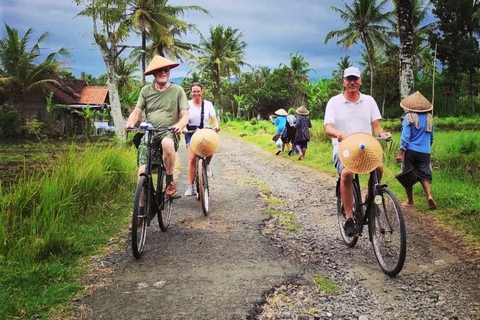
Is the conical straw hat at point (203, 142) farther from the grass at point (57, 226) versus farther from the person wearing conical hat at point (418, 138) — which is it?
the person wearing conical hat at point (418, 138)

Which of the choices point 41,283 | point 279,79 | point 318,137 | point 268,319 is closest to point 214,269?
point 268,319

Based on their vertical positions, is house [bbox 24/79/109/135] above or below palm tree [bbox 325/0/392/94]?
below

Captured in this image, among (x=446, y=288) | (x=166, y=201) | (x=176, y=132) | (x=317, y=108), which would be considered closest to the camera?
(x=446, y=288)

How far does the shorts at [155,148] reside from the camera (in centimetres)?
454

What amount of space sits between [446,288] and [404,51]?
784 cm

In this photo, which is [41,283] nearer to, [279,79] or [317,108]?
[317,108]

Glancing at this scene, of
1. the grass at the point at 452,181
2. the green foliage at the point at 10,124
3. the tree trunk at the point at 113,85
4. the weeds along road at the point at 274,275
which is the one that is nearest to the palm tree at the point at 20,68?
the green foliage at the point at 10,124

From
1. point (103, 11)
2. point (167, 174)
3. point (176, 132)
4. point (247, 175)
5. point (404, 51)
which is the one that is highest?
point (103, 11)

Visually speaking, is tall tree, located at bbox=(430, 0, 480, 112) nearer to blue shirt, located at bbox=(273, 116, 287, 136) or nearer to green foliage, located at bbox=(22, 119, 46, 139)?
blue shirt, located at bbox=(273, 116, 287, 136)

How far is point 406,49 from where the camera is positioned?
32.5 ft

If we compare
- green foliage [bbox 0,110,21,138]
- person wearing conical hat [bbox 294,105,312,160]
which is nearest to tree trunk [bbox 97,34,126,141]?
person wearing conical hat [bbox 294,105,312,160]

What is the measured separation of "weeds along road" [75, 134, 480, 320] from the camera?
2.97m

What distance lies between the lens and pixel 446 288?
333 centimetres

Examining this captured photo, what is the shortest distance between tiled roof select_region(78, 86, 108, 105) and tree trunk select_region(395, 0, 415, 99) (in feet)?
91.2
